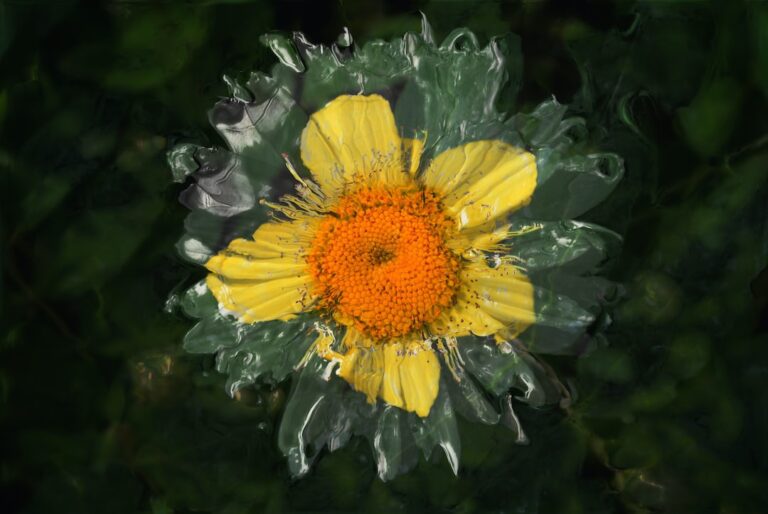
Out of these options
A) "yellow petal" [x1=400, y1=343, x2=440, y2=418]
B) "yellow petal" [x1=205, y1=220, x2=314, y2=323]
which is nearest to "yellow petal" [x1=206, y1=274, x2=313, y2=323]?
"yellow petal" [x1=205, y1=220, x2=314, y2=323]

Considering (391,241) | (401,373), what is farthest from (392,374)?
(391,241)

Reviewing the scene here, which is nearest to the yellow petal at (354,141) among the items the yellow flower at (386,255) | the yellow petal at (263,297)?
the yellow flower at (386,255)

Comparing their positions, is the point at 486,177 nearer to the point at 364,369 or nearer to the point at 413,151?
the point at 413,151

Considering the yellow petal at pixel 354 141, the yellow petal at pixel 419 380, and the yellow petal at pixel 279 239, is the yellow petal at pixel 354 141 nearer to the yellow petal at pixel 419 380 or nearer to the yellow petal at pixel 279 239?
the yellow petal at pixel 279 239

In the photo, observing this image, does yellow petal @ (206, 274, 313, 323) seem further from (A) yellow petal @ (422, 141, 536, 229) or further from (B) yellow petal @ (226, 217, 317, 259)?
(A) yellow petal @ (422, 141, 536, 229)

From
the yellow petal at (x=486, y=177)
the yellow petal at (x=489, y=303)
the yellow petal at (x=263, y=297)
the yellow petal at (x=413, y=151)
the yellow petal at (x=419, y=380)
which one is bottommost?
the yellow petal at (x=419, y=380)

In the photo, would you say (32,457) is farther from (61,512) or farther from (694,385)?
(694,385)

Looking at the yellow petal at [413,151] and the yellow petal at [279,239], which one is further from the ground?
the yellow petal at [413,151]
